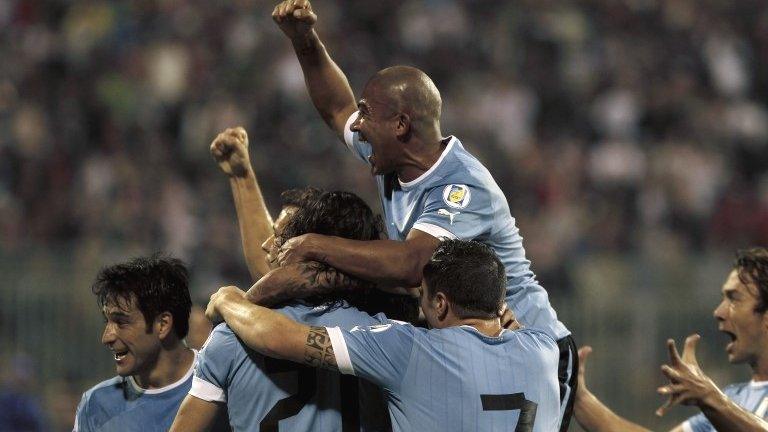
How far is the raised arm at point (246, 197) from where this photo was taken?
6.03 meters

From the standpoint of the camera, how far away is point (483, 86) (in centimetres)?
1521

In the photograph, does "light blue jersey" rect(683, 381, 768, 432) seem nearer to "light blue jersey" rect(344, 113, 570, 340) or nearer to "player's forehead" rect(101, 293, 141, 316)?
"light blue jersey" rect(344, 113, 570, 340)

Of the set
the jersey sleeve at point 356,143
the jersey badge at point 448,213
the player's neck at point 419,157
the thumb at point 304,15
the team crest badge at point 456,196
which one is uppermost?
the thumb at point 304,15

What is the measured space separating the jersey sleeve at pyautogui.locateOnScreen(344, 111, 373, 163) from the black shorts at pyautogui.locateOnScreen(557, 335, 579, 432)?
47.9 inches

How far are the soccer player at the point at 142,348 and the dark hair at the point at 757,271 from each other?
265 centimetres

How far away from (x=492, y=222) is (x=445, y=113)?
9.51m

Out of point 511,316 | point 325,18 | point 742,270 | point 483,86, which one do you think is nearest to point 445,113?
point 483,86

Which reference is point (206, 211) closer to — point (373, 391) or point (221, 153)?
point (221, 153)

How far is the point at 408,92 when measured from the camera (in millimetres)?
5414

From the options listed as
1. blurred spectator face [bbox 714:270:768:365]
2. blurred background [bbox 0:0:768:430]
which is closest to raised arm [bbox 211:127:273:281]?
blurred spectator face [bbox 714:270:768:365]

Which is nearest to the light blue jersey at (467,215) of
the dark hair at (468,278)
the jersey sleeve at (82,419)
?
the dark hair at (468,278)

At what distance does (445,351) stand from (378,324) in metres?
0.30

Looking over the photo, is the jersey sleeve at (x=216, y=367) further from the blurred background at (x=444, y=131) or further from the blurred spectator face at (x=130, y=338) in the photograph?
the blurred background at (x=444, y=131)

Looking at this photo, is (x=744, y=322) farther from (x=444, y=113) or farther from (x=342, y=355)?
(x=444, y=113)
